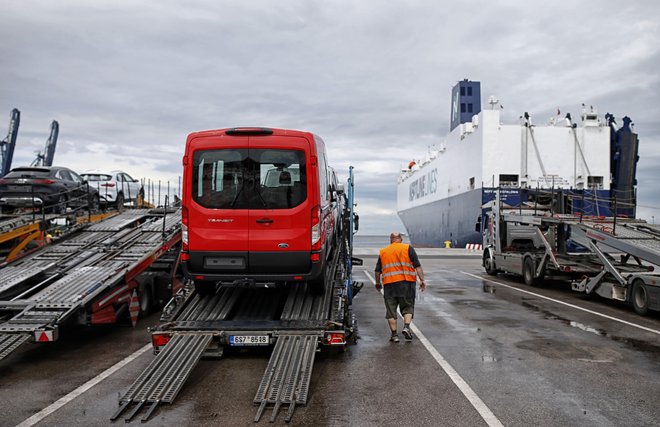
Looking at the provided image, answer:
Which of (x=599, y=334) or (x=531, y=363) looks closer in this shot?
(x=531, y=363)

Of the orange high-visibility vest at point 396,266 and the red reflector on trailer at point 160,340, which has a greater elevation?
the orange high-visibility vest at point 396,266

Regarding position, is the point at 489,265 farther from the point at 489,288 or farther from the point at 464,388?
the point at 464,388

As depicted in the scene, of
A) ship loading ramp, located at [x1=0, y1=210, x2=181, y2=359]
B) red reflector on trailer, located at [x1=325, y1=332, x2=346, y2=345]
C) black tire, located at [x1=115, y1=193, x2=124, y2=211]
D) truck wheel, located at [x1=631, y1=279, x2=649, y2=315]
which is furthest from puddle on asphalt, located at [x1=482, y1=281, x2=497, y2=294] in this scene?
black tire, located at [x1=115, y1=193, x2=124, y2=211]

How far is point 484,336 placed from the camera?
9.05 metres

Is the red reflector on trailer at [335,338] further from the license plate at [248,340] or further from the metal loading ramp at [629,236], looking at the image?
the metal loading ramp at [629,236]

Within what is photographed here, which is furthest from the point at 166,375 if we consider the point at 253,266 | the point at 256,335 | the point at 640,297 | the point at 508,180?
the point at 508,180

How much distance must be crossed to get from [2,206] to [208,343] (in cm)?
981

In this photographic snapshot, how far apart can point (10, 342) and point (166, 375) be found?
2.40 metres

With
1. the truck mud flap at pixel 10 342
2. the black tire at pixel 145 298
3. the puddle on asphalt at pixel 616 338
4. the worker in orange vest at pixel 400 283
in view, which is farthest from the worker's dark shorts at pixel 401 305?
the truck mud flap at pixel 10 342

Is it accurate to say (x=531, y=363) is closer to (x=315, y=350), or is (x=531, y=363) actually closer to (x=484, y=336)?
(x=484, y=336)

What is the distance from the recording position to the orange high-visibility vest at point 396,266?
28.2 feet

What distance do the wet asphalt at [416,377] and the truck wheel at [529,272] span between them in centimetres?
624

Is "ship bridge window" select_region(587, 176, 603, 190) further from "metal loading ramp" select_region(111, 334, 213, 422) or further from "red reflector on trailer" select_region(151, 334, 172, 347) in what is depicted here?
"red reflector on trailer" select_region(151, 334, 172, 347)

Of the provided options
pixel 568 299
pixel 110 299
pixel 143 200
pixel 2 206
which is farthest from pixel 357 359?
pixel 143 200
